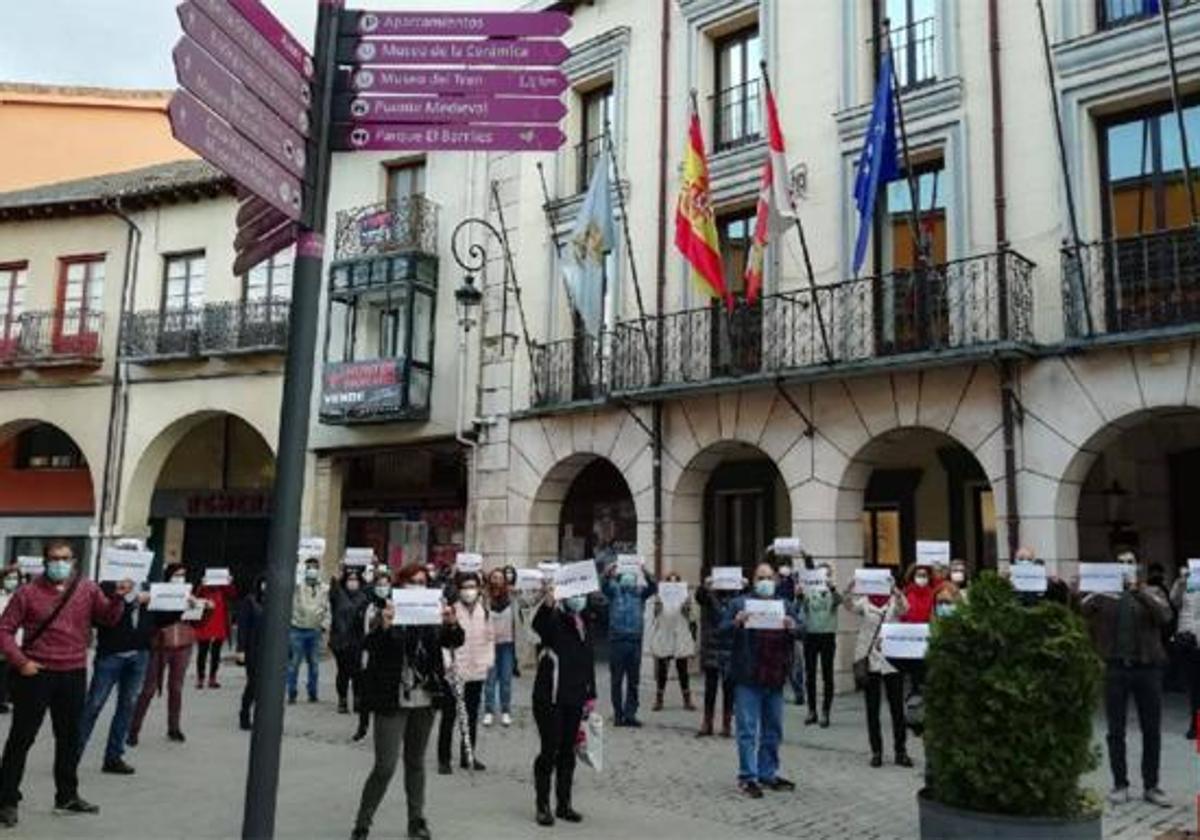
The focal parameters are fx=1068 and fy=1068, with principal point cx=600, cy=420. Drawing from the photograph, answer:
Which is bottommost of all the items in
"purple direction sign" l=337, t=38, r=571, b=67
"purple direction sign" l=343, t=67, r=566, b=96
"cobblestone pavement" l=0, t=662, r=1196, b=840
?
"cobblestone pavement" l=0, t=662, r=1196, b=840

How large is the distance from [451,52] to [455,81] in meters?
0.12

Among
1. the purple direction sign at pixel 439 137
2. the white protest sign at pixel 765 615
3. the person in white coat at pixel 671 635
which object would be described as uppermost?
the purple direction sign at pixel 439 137

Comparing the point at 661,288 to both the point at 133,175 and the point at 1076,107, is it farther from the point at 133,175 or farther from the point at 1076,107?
the point at 133,175

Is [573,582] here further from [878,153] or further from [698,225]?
[698,225]

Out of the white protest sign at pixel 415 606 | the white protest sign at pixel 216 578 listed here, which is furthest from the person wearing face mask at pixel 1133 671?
the white protest sign at pixel 216 578

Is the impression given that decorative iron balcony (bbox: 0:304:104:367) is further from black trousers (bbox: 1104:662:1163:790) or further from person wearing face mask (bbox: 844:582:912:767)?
black trousers (bbox: 1104:662:1163:790)

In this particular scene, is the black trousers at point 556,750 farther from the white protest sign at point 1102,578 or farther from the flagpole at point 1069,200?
the flagpole at point 1069,200

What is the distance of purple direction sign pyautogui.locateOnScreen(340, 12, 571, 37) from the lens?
427cm

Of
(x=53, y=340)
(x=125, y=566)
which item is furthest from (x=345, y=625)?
(x=53, y=340)

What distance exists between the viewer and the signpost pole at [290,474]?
3736 mm

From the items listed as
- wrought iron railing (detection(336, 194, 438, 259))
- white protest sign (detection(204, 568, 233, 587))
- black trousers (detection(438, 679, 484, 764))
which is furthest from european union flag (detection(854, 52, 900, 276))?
wrought iron railing (detection(336, 194, 438, 259))

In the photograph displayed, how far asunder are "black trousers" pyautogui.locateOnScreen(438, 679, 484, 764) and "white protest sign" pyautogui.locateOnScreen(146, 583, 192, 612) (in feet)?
8.99

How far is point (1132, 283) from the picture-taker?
12414 mm

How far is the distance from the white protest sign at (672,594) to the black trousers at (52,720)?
7.28 meters
